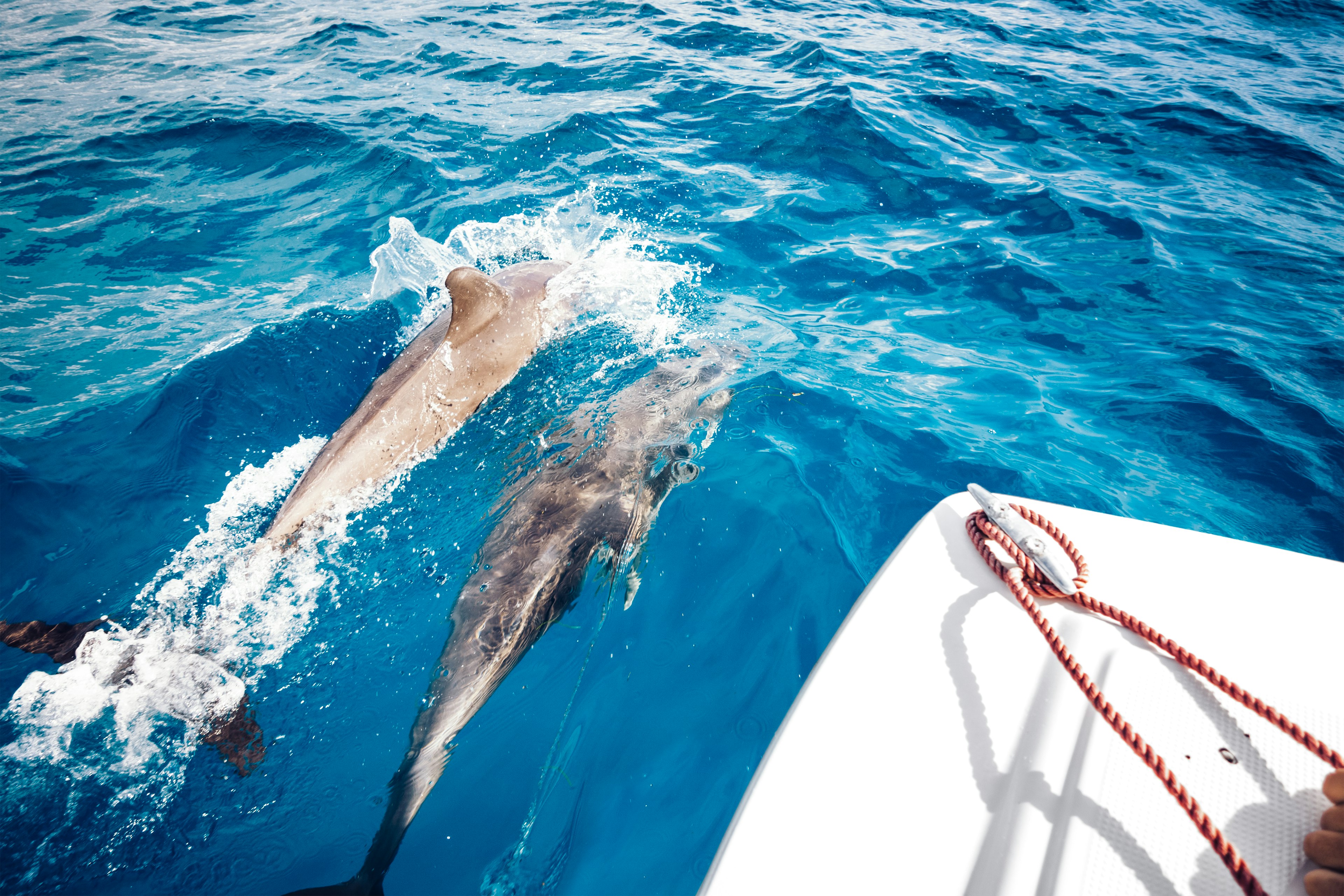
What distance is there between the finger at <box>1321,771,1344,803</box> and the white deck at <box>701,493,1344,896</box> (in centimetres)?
12

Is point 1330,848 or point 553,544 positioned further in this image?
point 553,544

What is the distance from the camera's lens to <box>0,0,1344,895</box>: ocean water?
2.92 meters

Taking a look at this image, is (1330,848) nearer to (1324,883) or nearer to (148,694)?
(1324,883)

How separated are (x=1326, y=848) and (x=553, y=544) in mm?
3275

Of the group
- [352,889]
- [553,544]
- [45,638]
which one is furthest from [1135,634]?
[45,638]

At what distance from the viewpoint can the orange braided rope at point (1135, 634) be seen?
4.86ft

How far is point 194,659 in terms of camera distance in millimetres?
3207

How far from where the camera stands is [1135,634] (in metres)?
2.06

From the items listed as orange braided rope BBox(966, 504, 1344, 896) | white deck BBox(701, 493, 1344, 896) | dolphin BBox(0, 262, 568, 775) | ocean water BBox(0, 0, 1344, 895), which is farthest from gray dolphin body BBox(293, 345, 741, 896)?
orange braided rope BBox(966, 504, 1344, 896)

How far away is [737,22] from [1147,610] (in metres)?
14.6

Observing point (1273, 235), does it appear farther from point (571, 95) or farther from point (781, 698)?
point (571, 95)

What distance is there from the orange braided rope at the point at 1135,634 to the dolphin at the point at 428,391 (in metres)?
3.72

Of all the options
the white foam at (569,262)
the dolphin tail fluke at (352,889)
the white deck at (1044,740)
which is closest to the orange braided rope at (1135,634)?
the white deck at (1044,740)

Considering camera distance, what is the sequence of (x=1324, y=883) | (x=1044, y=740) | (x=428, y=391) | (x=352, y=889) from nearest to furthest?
(x=1324, y=883)
(x=1044, y=740)
(x=352, y=889)
(x=428, y=391)
